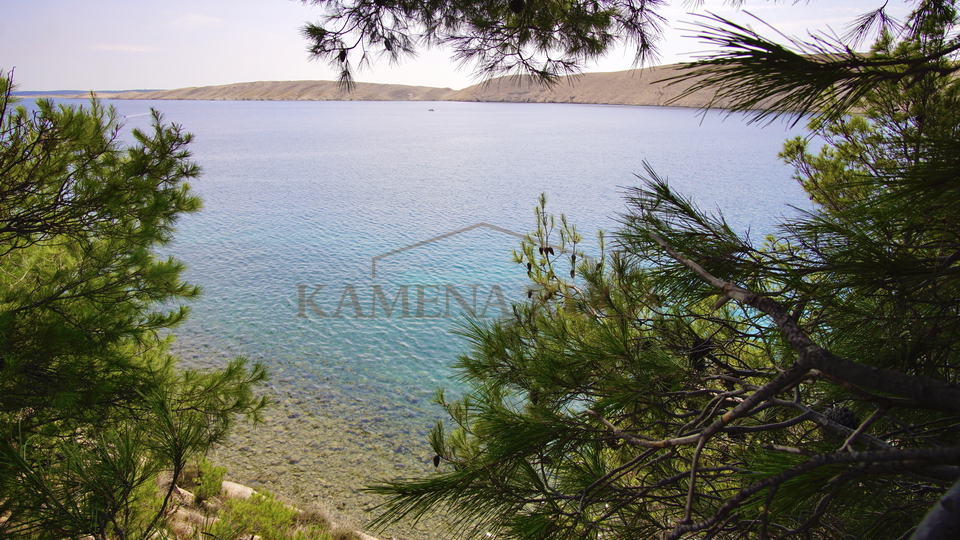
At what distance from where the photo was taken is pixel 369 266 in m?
11.4

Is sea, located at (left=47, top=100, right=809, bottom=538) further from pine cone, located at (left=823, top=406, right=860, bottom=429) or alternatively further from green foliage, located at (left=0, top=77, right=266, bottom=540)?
pine cone, located at (left=823, top=406, right=860, bottom=429)

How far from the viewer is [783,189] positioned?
17641 millimetres

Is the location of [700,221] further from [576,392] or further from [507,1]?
[507,1]

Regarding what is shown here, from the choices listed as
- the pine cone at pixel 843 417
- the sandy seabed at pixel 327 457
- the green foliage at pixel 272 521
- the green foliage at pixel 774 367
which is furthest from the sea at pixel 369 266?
the pine cone at pixel 843 417

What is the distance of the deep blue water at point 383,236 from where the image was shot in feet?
24.5

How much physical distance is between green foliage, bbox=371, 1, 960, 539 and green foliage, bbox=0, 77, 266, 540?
55.3 inches

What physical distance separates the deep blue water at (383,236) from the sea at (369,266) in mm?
47

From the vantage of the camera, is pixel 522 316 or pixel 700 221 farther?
pixel 522 316

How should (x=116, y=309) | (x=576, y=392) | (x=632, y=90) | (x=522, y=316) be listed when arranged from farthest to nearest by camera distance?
(x=632, y=90) → (x=116, y=309) → (x=522, y=316) → (x=576, y=392)

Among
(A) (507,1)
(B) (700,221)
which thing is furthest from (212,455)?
(B) (700,221)

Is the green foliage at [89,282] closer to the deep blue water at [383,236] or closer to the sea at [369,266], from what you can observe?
the sea at [369,266]

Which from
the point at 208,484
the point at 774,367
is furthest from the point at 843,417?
the point at 208,484

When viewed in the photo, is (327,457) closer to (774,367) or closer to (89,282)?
(89,282)

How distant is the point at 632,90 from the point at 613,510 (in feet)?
220
